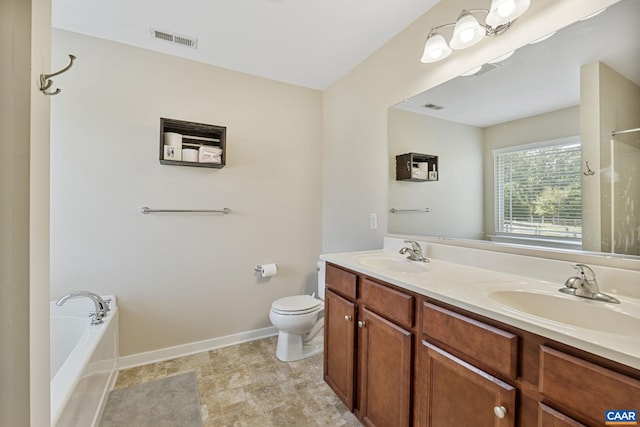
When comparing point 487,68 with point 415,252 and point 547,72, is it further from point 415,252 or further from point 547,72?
point 415,252

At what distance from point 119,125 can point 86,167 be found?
39cm

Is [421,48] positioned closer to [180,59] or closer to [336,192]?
[336,192]

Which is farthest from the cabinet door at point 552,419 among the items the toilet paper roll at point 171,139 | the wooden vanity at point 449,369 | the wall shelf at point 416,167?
the toilet paper roll at point 171,139

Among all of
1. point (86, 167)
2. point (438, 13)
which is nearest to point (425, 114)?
point (438, 13)

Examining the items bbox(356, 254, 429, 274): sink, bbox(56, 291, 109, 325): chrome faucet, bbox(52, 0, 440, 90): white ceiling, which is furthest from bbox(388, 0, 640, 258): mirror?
bbox(56, 291, 109, 325): chrome faucet

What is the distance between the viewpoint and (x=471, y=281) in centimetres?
120

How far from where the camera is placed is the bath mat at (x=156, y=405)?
5.09ft

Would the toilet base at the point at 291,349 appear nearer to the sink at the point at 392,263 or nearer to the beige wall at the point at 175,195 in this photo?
the beige wall at the point at 175,195

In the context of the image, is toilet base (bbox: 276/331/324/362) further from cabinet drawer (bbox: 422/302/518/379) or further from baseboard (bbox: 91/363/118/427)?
cabinet drawer (bbox: 422/302/518/379)

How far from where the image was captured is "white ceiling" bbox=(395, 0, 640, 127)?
1.02 m

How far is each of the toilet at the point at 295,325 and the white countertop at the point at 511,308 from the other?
73 centimetres

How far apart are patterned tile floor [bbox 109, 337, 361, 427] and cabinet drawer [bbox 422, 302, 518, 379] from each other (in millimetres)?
929

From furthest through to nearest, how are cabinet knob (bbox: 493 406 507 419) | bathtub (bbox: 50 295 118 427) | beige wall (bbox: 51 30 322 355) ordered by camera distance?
beige wall (bbox: 51 30 322 355), bathtub (bbox: 50 295 118 427), cabinet knob (bbox: 493 406 507 419)

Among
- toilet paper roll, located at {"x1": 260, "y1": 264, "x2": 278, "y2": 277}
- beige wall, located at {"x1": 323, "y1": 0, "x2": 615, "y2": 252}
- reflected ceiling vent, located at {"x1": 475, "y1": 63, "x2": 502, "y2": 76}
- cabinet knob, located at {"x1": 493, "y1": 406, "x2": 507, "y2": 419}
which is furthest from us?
toilet paper roll, located at {"x1": 260, "y1": 264, "x2": 278, "y2": 277}
